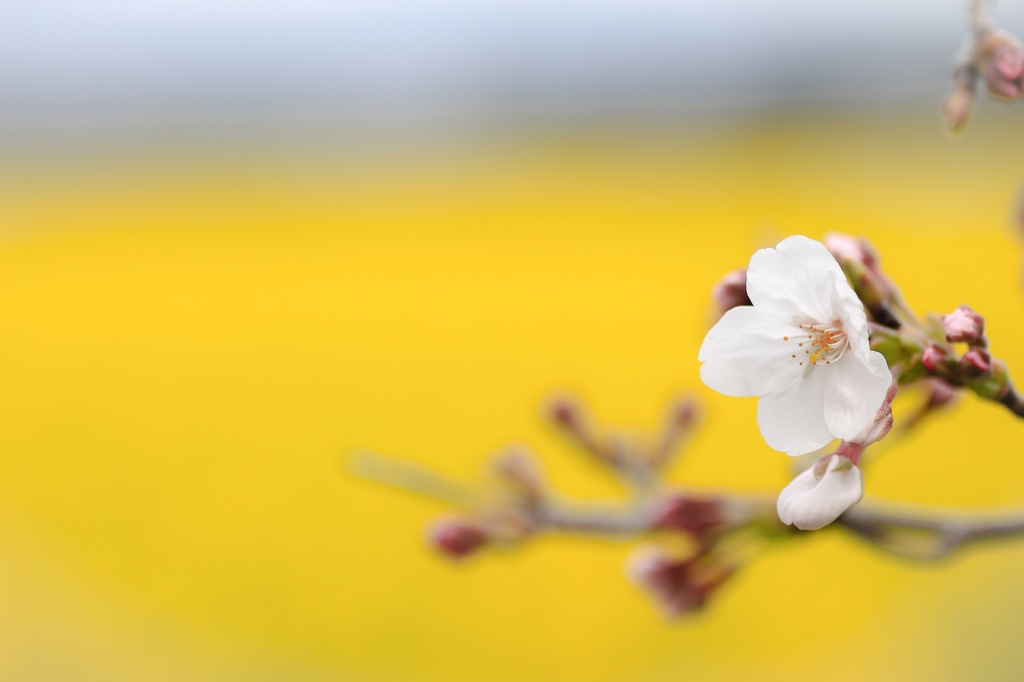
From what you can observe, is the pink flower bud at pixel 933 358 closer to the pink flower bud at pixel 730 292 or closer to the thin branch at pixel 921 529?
the pink flower bud at pixel 730 292

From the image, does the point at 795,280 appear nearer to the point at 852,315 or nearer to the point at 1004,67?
the point at 852,315

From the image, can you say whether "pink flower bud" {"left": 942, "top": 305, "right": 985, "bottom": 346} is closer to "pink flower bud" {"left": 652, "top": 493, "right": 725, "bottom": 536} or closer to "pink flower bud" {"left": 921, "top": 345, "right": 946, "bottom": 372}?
"pink flower bud" {"left": 921, "top": 345, "right": 946, "bottom": 372}

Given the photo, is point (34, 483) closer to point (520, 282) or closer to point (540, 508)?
point (520, 282)

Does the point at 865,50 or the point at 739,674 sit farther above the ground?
the point at 865,50

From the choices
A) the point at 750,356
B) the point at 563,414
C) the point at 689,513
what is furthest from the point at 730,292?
the point at 563,414

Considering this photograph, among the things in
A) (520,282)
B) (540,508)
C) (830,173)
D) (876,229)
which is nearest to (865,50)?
(830,173)

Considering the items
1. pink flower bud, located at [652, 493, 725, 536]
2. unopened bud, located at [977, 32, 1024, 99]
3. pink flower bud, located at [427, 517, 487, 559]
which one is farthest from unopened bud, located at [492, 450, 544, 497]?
unopened bud, located at [977, 32, 1024, 99]
